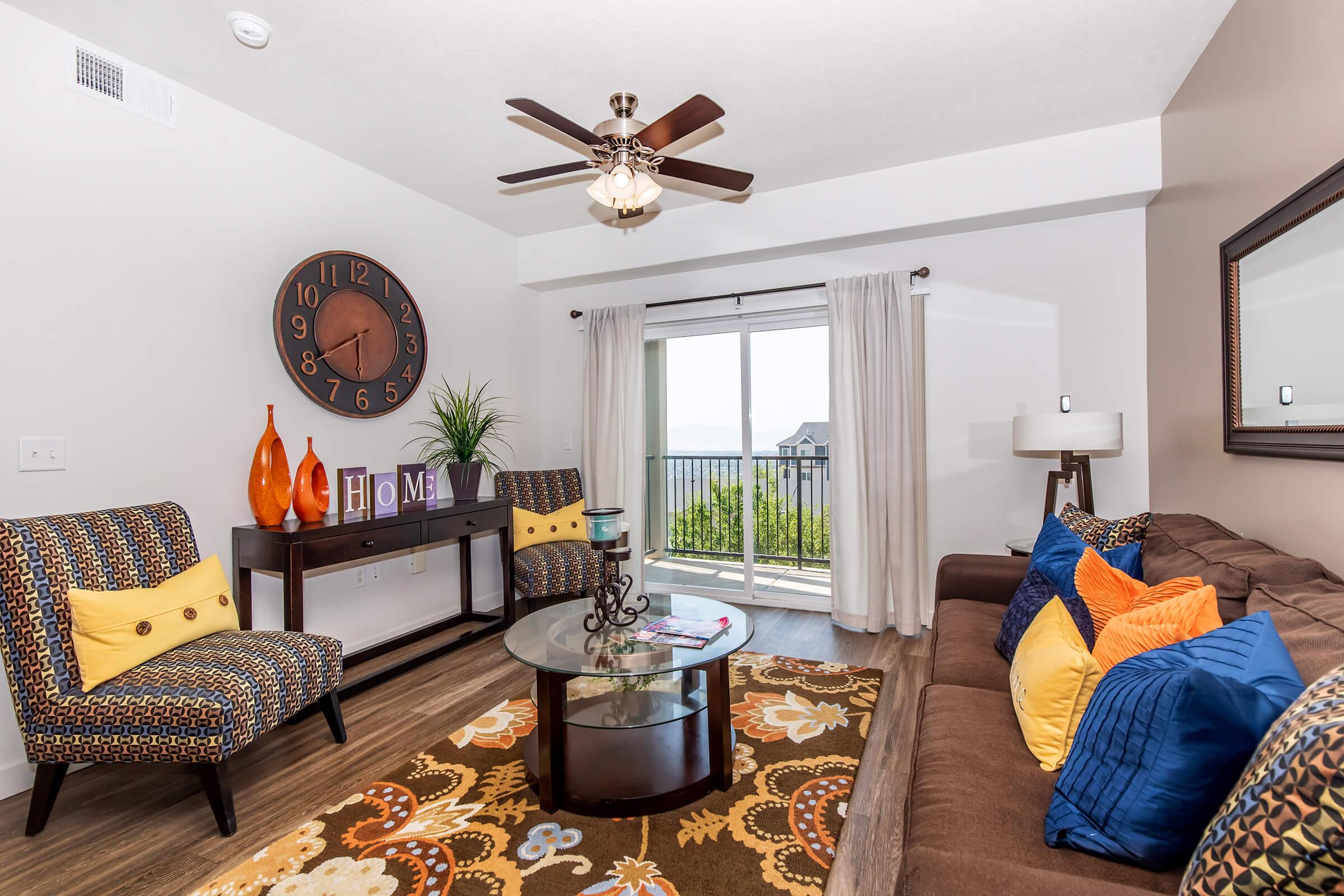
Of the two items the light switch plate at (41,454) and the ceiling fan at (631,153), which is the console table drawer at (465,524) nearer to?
the light switch plate at (41,454)

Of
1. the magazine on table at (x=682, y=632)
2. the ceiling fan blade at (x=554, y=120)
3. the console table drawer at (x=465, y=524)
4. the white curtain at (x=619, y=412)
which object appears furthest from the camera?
the white curtain at (x=619, y=412)

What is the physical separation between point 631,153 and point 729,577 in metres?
3.13

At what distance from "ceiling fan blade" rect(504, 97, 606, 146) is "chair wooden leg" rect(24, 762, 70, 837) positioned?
2.54 m

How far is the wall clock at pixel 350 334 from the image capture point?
3.21 m

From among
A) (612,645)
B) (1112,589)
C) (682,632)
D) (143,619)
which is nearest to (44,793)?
(143,619)

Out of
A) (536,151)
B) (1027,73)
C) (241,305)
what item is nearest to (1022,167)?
(1027,73)

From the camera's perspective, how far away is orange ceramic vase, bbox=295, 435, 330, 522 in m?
2.98

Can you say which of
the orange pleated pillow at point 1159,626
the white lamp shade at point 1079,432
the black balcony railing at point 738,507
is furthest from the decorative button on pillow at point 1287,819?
the black balcony railing at point 738,507

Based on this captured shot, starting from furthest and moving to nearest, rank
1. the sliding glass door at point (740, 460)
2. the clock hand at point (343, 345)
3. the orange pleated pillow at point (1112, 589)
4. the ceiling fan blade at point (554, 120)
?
the sliding glass door at point (740, 460) → the clock hand at point (343, 345) → the ceiling fan blade at point (554, 120) → the orange pleated pillow at point (1112, 589)

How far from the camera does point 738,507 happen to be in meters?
Answer: 4.69

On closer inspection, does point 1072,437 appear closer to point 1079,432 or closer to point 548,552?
point 1079,432

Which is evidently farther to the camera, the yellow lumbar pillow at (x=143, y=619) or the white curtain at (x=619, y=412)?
the white curtain at (x=619, y=412)

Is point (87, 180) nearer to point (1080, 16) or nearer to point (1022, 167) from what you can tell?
point (1080, 16)

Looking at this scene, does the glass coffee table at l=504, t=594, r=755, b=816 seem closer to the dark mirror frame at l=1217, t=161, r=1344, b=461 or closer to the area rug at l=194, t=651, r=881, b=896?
the area rug at l=194, t=651, r=881, b=896
